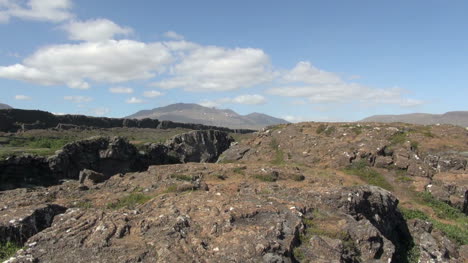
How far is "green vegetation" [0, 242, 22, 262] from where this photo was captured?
11.9 meters

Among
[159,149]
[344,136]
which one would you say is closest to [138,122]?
[159,149]

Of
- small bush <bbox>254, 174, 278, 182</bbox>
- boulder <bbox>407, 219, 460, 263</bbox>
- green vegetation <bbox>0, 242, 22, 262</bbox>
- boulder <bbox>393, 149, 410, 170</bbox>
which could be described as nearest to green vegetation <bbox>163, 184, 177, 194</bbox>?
green vegetation <bbox>0, 242, 22, 262</bbox>

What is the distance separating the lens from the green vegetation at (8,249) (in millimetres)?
11892

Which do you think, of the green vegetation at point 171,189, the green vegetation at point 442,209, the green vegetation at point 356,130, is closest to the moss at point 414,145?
the green vegetation at point 356,130

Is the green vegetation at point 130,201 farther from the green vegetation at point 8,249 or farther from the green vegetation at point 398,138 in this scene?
the green vegetation at point 398,138

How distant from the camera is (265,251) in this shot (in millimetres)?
11875

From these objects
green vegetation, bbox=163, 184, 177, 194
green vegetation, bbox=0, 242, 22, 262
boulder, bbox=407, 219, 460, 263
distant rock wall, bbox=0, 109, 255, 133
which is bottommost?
boulder, bbox=407, 219, 460, 263

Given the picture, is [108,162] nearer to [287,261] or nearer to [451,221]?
[451,221]

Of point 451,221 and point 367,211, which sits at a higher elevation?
point 367,211

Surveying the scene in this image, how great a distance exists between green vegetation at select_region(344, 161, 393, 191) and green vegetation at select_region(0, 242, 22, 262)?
30525mm

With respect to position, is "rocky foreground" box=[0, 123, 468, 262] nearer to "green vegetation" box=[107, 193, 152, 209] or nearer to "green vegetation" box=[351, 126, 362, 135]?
"green vegetation" box=[107, 193, 152, 209]

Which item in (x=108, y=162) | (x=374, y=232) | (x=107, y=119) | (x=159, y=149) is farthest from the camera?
(x=107, y=119)

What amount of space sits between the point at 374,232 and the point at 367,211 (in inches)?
152

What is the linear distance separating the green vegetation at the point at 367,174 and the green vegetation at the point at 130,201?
24.4m
